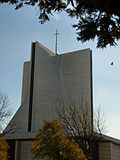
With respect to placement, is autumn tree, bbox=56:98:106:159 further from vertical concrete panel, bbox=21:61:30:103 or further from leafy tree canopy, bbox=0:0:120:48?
vertical concrete panel, bbox=21:61:30:103

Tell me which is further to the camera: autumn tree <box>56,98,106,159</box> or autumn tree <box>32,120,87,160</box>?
autumn tree <box>56,98,106,159</box>

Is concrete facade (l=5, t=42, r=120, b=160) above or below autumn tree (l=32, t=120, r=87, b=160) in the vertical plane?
above

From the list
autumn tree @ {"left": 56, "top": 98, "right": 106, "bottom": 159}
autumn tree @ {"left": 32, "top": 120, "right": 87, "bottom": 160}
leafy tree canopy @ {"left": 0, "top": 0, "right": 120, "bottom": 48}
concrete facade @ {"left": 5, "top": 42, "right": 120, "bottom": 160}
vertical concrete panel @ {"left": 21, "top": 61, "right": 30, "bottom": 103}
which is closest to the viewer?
leafy tree canopy @ {"left": 0, "top": 0, "right": 120, "bottom": 48}

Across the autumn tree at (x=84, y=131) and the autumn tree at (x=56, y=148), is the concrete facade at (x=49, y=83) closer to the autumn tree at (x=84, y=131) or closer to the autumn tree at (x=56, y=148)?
the autumn tree at (x=84, y=131)

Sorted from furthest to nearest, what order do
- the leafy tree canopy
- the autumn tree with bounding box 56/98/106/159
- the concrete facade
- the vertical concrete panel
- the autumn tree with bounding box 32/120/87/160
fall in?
the vertical concrete panel < the concrete facade < the autumn tree with bounding box 56/98/106/159 < the autumn tree with bounding box 32/120/87/160 < the leafy tree canopy

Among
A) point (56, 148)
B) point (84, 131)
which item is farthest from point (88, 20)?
point (84, 131)

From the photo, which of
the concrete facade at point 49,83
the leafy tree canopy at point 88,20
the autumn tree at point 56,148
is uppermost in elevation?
the concrete facade at point 49,83

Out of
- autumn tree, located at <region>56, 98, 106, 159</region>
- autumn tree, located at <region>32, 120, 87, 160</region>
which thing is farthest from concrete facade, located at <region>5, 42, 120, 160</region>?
autumn tree, located at <region>32, 120, 87, 160</region>

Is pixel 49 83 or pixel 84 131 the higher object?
pixel 49 83

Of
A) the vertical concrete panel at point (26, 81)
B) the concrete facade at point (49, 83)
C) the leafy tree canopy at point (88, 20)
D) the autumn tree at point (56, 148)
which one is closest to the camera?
the leafy tree canopy at point (88, 20)

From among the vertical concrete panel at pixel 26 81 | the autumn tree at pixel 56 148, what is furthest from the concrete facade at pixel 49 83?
the autumn tree at pixel 56 148

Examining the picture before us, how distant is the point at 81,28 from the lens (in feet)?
19.9

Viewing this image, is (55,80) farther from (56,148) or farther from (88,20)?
(88,20)

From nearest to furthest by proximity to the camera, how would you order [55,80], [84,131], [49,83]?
[84,131] < [49,83] < [55,80]
